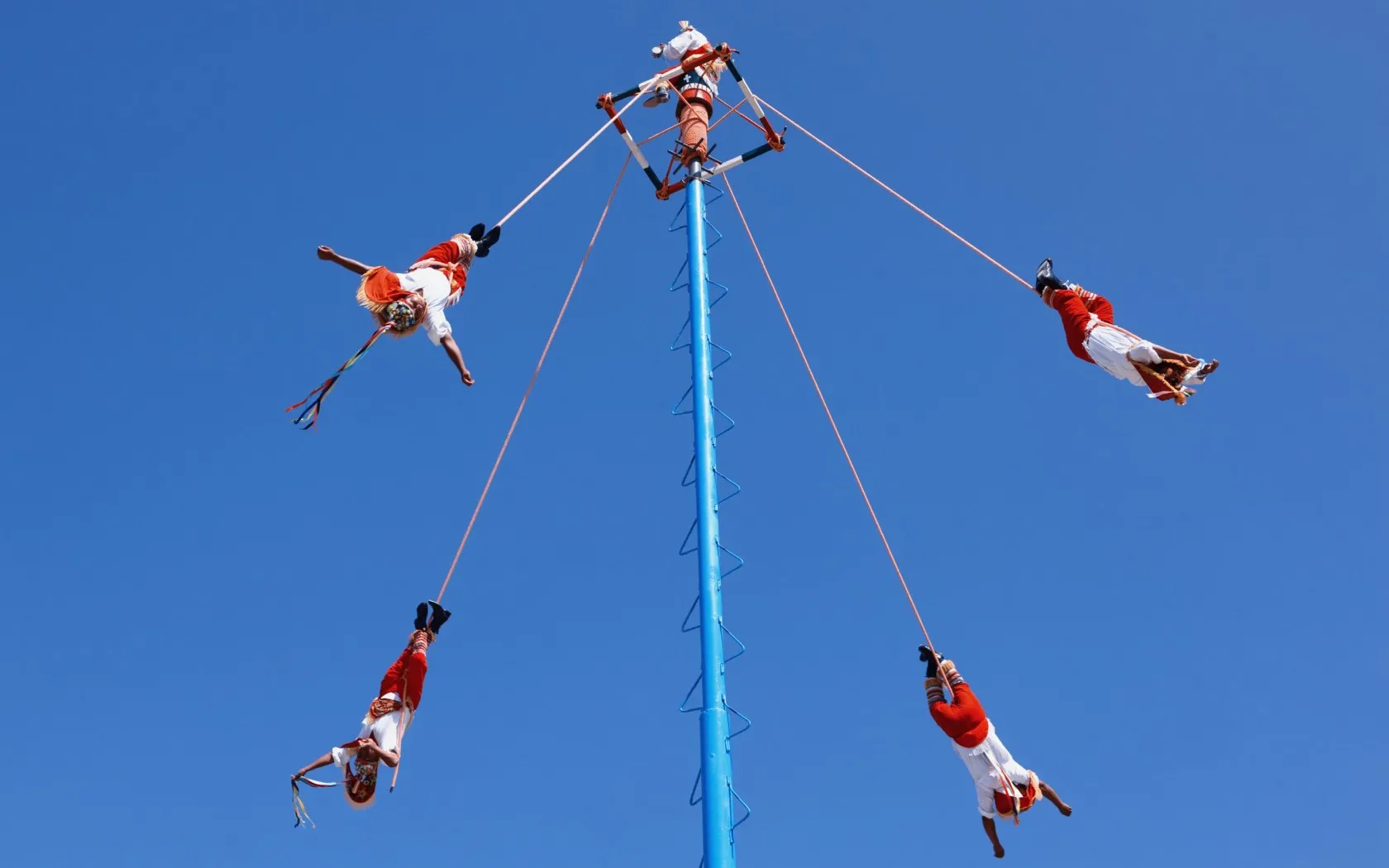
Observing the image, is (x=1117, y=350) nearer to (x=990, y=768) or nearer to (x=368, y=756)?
(x=990, y=768)

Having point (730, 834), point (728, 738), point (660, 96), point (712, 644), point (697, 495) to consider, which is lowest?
point (730, 834)

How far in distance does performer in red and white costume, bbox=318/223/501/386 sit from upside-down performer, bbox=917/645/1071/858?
5460 mm

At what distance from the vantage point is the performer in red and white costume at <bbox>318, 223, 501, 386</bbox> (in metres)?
12.1

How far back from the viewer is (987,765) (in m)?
12.7

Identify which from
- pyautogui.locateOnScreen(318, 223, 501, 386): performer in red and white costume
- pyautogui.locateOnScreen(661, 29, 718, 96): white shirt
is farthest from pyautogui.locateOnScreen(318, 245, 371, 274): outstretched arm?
pyautogui.locateOnScreen(661, 29, 718, 96): white shirt

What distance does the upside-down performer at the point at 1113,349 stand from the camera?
11.6 metres

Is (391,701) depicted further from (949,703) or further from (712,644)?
(949,703)

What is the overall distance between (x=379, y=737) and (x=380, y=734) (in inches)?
1.3

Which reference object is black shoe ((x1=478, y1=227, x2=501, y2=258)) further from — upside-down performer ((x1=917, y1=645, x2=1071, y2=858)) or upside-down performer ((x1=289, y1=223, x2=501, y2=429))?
upside-down performer ((x1=917, y1=645, x2=1071, y2=858))

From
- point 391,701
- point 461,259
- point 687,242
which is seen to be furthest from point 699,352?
point 391,701

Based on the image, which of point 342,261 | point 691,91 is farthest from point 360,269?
point 691,91

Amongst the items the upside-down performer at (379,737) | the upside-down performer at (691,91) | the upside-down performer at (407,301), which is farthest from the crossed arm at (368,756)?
the upside-down performer at (691,91)

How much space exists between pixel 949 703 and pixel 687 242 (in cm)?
538

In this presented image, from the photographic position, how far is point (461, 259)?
1345 centimetres
